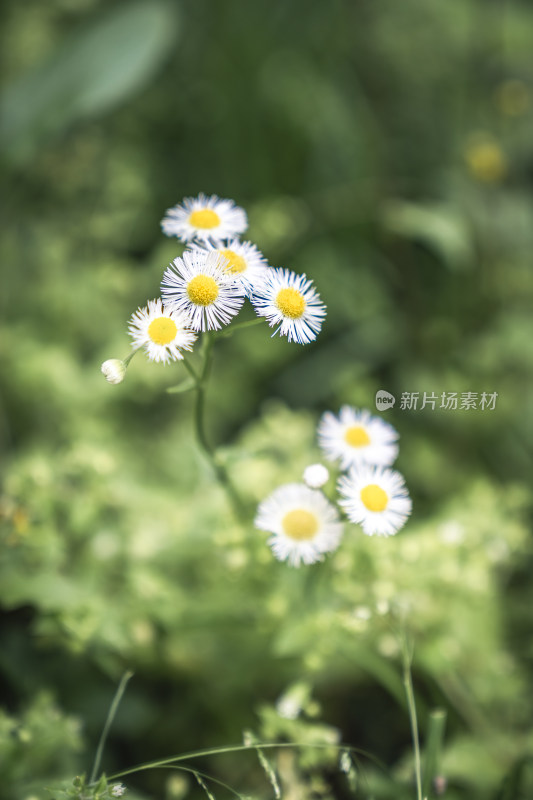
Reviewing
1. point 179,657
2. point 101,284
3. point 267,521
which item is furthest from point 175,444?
point 267,521

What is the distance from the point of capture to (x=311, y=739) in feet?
3.21

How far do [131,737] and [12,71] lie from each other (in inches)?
89.5

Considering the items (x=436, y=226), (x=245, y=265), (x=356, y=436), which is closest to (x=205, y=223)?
(x=245, y=265)

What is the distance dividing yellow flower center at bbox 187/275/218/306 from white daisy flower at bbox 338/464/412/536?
1.02 feet

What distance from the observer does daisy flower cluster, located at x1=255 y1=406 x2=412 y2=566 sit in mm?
836

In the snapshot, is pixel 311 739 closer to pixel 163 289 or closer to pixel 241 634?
pixel 241 634

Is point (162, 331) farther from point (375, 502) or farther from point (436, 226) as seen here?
point (436, 226)

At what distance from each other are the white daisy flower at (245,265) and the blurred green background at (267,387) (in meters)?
0.29

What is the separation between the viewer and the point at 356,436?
95cm

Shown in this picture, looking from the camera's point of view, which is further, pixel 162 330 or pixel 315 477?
pixel 315 477

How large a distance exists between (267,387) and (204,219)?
1172 millimetres

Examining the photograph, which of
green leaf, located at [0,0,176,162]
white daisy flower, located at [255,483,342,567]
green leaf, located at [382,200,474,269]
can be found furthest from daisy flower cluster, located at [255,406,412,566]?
green leaf, located at [0,0,176,162]

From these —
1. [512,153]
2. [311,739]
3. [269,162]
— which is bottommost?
[311,739]

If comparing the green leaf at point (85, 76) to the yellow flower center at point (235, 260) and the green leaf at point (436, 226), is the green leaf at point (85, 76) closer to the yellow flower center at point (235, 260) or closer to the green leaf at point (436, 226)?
the green leaf at point (436, 226)
